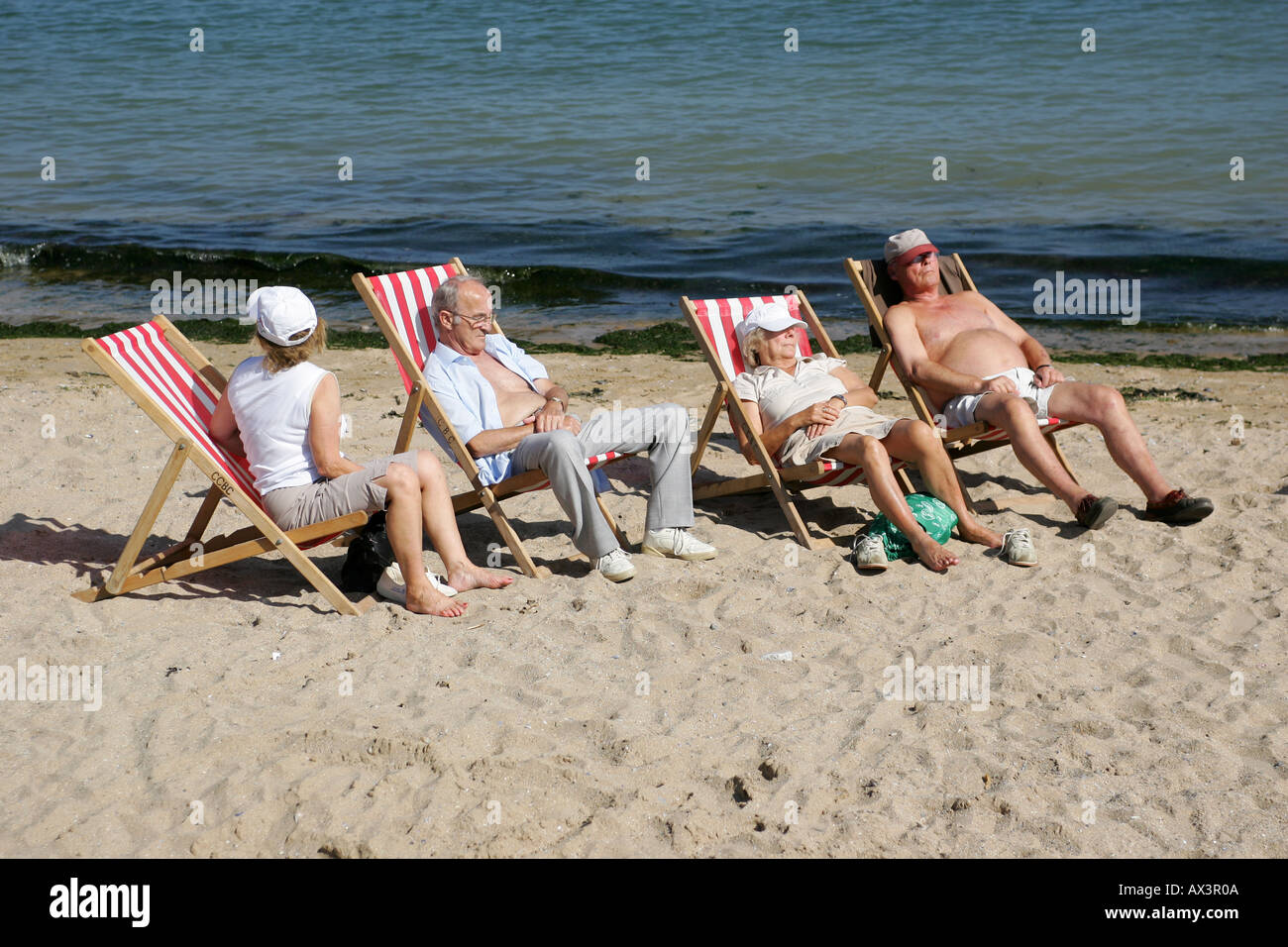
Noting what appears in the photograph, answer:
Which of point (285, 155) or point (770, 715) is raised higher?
point (285, 155)

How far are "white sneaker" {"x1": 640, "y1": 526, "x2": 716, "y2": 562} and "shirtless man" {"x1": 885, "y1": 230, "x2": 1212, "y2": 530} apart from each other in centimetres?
136

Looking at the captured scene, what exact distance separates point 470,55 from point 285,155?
233 inches

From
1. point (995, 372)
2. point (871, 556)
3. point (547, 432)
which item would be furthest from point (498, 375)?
point (995, 372)

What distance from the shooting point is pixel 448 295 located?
5070 mm

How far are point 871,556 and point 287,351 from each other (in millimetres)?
2161

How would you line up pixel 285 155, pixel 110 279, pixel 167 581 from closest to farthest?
pixel 167 581
pixel 110 279
pixel 285 155

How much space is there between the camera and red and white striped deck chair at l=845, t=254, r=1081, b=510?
5.25 meters

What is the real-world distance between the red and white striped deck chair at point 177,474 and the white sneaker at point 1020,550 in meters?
2.31

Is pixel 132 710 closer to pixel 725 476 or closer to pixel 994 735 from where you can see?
pixel 994 735

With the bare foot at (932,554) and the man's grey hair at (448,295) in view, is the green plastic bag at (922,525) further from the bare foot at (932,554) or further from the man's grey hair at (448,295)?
the man's grey hair at (448,295)

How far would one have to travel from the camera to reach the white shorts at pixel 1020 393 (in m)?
5.30

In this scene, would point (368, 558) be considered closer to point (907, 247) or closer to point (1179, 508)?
point (907, 247)

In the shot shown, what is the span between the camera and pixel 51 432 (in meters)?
6.09
